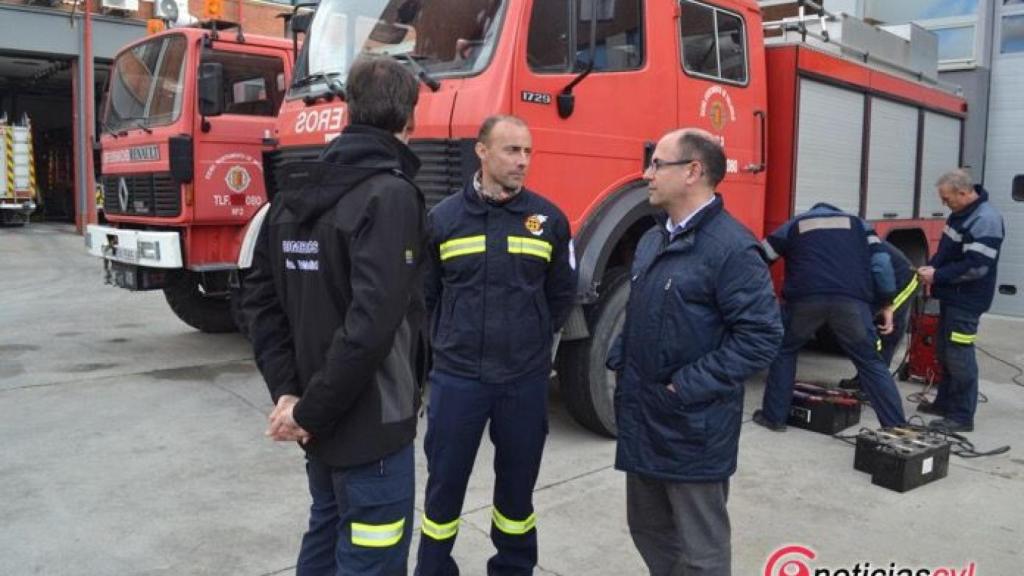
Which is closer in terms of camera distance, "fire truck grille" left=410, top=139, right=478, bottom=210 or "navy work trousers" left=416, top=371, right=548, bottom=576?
"navy work trousers" left=416, top=371, right=548, bottom=576

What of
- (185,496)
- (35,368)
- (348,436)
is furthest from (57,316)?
(348,436)

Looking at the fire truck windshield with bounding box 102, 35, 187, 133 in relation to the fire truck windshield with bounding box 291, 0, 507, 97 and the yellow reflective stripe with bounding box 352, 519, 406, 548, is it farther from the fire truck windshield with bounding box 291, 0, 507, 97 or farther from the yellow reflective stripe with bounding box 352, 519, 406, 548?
the yellow reflective stripe with bounding box 352, 519, 406, 548

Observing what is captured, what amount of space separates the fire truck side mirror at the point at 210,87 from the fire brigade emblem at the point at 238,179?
0.47 m

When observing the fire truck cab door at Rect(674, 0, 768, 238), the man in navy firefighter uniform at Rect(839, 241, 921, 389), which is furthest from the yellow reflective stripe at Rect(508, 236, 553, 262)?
the man in navy firefighter uniform at Rect(839, 241, 921, 389)

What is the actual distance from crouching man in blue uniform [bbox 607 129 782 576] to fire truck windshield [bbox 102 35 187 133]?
5.32m

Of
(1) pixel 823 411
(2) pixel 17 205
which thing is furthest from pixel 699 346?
(2) pixel 17 205

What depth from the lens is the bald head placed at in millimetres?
2658

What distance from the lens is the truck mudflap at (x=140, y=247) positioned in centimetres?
661

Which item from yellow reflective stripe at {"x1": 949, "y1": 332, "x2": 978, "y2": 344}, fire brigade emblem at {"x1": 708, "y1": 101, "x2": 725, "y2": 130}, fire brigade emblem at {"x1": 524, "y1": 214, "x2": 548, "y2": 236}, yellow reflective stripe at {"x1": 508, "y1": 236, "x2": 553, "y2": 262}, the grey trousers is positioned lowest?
the grey trousers

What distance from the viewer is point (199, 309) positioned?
26.5 ft

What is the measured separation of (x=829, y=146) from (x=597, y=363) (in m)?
2.82

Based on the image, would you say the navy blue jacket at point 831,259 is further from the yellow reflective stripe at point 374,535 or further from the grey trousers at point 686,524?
the yellow reflective stripe at point 374,535

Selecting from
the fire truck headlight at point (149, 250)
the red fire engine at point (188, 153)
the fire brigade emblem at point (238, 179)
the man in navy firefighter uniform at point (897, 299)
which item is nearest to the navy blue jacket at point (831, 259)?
the man in navy firefighter uniform at point (897, 299)

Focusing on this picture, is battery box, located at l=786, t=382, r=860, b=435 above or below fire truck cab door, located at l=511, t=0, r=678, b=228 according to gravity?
below
